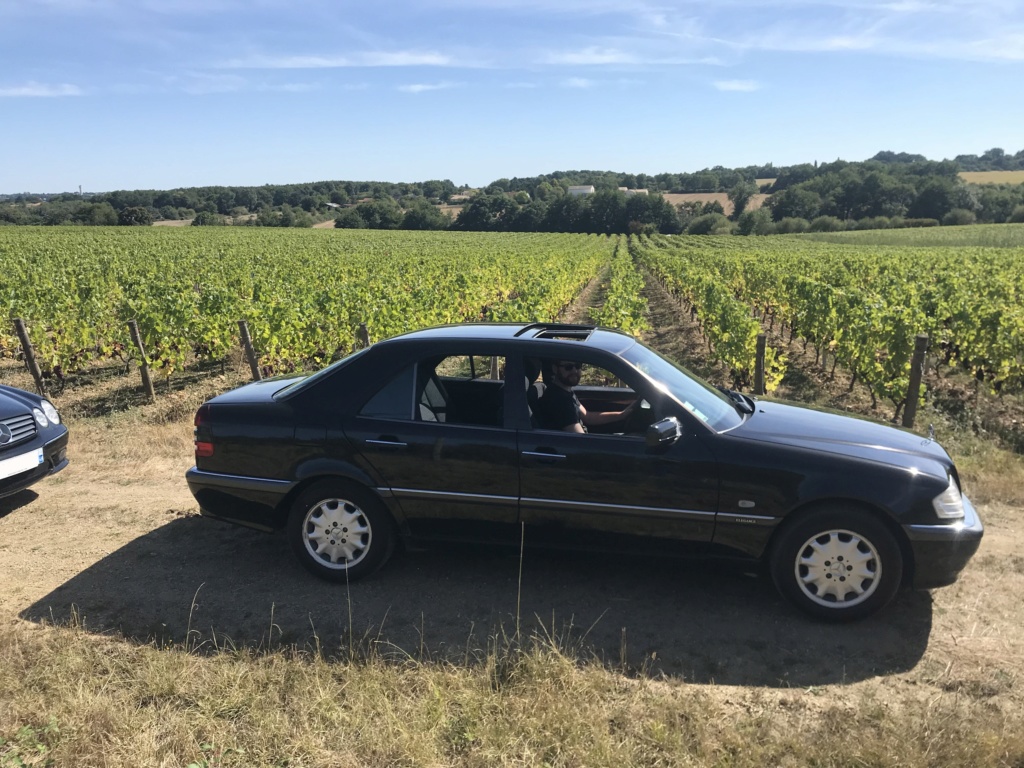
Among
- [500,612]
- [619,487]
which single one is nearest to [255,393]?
[500,612]

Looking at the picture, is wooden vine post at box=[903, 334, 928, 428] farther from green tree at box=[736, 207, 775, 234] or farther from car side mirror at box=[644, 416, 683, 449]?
green tree at box=[736, 207, 775, 234]

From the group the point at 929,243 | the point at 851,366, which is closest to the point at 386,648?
the point at 851,366

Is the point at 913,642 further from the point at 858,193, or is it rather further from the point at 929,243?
the point at 858,193

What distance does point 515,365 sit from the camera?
415 cm

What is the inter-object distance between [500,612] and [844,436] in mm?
2324

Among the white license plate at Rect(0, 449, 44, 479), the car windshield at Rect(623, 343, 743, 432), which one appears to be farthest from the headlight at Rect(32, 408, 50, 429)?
the car windshield at Rect(623, 343, 743, 432)

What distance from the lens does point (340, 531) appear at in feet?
14.2

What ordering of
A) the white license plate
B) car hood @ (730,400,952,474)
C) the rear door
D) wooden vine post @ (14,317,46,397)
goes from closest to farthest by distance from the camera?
car hood @ (730,400,952,474) < the rear door < the white license plate < wooden vine post @ (14,317,46,397)

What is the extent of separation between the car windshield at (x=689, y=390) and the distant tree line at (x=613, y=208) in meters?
90.4

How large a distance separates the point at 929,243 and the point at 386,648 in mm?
59788

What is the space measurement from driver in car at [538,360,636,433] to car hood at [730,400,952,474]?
33.7 inches

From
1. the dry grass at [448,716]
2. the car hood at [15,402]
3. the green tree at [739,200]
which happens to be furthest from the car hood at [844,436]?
the green tree at [739,200]

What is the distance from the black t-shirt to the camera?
414 cm

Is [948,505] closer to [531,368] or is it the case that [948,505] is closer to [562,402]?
[562,402]
